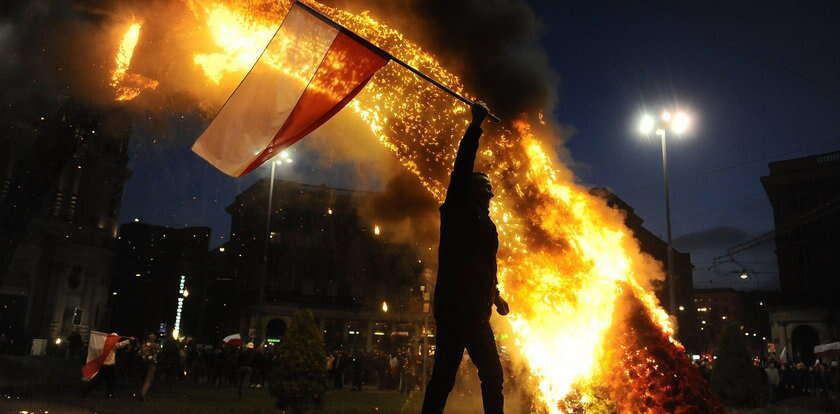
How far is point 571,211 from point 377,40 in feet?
15.5

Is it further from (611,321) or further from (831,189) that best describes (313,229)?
(611,321)

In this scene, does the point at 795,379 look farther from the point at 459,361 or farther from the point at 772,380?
the point at 459,361

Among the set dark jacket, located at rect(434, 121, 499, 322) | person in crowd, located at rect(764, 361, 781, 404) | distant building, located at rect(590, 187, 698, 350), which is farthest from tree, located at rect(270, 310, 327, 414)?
distant building, located at rect(590, 187, 698, 350)

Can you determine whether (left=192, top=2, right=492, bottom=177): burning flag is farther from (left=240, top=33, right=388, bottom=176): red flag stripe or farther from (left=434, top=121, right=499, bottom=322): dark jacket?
(left=434, top=121, right=499, bottom=322): dark jacket

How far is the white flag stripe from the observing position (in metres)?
6.38

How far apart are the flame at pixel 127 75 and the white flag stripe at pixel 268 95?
6841mm

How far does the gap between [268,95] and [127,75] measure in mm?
8471

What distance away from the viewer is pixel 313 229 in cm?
5538

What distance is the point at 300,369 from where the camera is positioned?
44.9 ft

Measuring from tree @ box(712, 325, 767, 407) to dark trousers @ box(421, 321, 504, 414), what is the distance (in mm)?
16318

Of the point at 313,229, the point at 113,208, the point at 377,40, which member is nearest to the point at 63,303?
the point at 113,208

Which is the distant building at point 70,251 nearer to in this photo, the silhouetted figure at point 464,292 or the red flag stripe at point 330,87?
the red flag stripe at point 330,87

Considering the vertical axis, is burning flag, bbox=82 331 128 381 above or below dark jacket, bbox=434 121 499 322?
below

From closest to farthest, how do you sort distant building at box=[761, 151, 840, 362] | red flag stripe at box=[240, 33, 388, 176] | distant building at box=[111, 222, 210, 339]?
1. red flag stripe at box=[240, 33, 388, 176]
2. distant building at box=[761, 151, 840, 362]
3. distant building at box=[111, 222, 210, 339]
